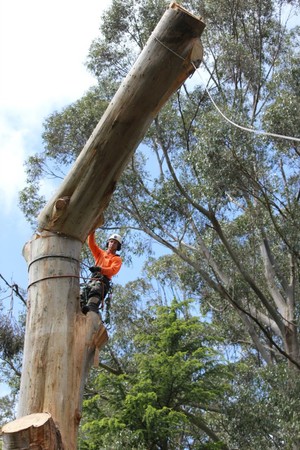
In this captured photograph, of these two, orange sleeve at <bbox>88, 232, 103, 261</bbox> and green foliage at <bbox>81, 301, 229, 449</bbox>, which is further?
green foliage at <bbox>81, 301, 229, 449</bbox>

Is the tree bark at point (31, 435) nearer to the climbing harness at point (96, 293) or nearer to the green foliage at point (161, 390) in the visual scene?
the climbing harness at point (96, 293)

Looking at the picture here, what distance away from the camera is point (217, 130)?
12203 millimetres

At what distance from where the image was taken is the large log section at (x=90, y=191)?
11.2ft

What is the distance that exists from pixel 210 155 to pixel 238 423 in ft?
15.8

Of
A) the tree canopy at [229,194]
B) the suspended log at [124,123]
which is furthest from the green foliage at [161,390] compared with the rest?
the suspended log at [124,123]

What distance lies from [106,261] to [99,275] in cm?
32

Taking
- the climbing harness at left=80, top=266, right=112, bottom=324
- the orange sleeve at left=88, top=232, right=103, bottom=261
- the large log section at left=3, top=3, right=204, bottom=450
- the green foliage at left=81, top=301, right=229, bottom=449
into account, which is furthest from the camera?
the green foliage at left=81, top=301, right=229, bottom=449

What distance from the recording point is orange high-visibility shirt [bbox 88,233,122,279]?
15.7 ft

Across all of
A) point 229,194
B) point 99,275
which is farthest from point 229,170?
point 99,275

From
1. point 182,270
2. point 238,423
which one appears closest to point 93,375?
point 238,423

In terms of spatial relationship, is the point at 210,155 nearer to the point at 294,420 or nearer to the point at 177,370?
the point at 177,370

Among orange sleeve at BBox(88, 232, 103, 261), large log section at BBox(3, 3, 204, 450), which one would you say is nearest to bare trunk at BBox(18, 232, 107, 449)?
large log section at BBox(3, 3, 204, 450)

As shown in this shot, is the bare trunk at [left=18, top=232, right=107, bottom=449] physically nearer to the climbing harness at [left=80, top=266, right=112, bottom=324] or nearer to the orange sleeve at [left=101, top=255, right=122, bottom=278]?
the climbing harness at [left=80, top=266, right=112, bottom=324]

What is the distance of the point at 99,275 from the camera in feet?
15.3
